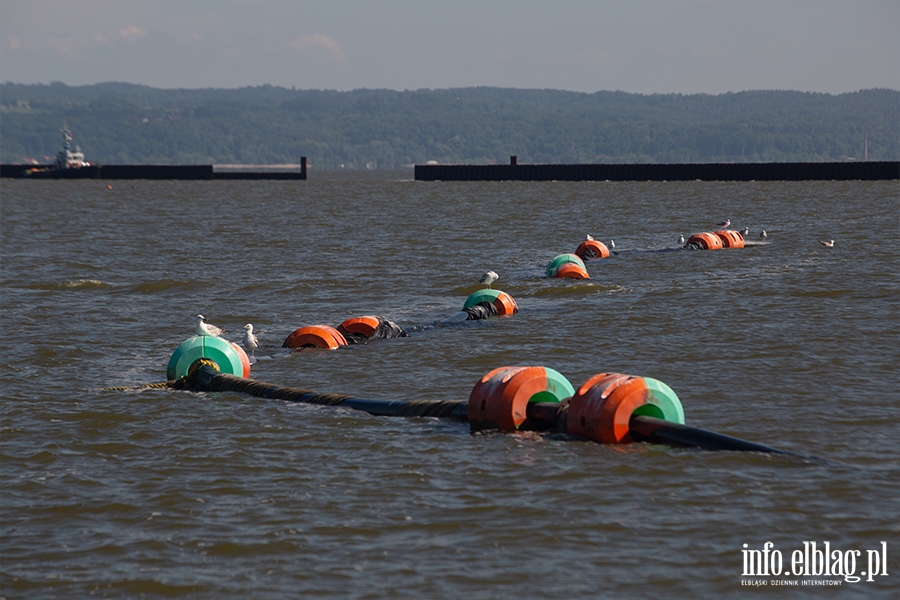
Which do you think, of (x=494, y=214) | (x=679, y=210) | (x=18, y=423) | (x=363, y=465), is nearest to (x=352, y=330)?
(x=18, y=423)

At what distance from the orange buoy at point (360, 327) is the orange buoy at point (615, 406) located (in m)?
8.39

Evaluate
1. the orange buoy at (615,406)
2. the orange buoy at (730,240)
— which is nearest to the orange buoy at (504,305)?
the orange buoy at (615,406)

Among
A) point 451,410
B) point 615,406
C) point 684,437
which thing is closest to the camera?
point 684,437

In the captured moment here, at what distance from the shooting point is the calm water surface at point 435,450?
8.96 m

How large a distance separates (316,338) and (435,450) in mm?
7894

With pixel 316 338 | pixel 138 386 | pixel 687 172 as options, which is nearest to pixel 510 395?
pixel 138 386

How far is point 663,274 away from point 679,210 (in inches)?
1557

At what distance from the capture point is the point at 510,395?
1327 centimetres

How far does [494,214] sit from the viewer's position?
6850cm

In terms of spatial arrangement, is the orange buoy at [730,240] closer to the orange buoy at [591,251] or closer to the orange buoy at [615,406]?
the orange buoy at [591,251]

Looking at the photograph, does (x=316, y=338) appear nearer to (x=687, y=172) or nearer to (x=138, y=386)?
(x=138, y=386)

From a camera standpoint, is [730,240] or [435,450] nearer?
[435,450]

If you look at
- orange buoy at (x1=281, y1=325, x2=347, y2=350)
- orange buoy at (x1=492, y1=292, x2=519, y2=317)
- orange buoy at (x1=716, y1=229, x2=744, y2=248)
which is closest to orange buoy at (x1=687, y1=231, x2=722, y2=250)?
orange buoy at (x1=716, y1=229, x2=744, y2=248)

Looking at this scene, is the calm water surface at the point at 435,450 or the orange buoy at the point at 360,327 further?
the orange buoy at the point at 360,327
